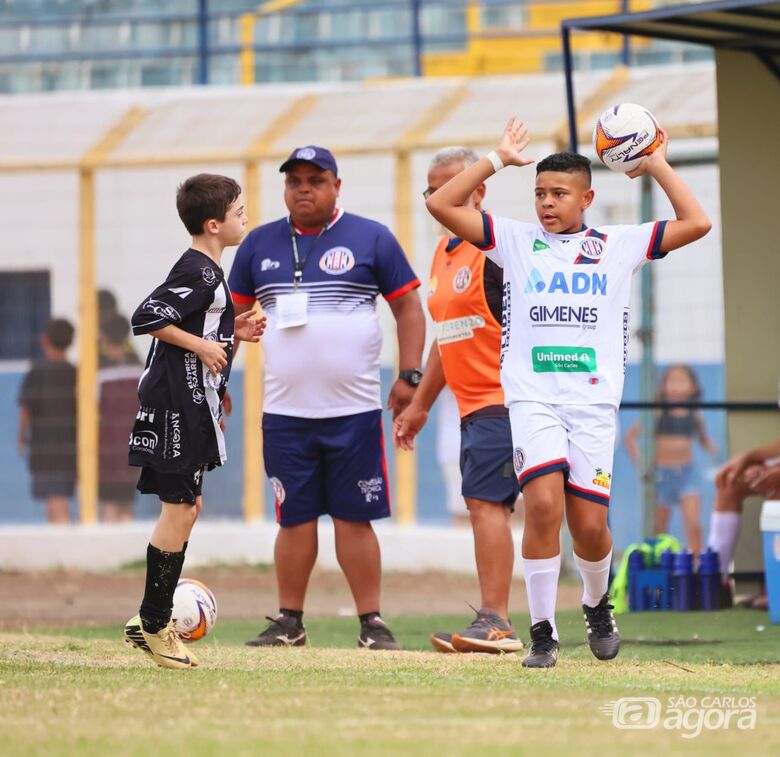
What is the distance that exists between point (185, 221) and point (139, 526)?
8.25 metres

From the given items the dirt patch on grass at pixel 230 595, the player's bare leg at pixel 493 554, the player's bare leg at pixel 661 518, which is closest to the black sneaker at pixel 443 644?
the player's bare leg at pixel 493 554

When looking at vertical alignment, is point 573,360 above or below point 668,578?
above

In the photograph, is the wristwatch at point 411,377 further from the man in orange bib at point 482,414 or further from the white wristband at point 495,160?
the white wristband at point 495,160

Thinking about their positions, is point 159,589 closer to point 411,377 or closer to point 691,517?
point 411,377

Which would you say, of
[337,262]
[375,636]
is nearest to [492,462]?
[375,636]

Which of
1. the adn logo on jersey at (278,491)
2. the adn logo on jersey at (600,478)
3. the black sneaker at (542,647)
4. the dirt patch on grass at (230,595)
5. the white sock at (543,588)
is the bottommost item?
the dirt patch on grass at (230,595)

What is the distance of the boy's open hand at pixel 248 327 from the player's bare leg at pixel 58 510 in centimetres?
814

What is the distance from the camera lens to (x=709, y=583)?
10000 mm

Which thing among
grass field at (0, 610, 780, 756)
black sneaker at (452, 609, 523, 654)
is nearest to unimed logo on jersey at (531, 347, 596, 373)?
grass field at (0, 610, 780, 756)

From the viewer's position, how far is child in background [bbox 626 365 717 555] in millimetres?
14578

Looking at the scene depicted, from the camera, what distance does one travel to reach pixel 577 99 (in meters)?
14.6

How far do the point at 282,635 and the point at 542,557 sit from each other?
191 cm

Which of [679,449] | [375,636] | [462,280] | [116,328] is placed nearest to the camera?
[462,280]

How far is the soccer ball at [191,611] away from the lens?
767cm
